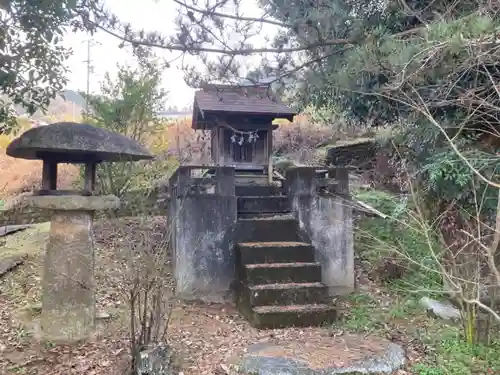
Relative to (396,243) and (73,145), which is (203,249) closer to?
Answer: (73,145)

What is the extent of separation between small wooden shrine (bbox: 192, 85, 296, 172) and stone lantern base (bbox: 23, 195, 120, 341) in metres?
4.84

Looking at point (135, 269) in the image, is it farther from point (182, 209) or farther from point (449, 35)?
point (449, 35)

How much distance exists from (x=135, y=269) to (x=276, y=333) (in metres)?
2.05

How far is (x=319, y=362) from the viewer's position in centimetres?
423

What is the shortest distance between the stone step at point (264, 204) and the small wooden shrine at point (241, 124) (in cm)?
222

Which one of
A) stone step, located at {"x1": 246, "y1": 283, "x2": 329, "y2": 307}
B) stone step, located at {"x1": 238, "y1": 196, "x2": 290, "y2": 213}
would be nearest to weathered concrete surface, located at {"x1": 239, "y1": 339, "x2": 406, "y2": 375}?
stone step, located at {"x1": 246, "y1": 283, "x2": 329, "y2": 307}

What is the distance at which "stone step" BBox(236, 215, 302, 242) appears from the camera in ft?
22.1

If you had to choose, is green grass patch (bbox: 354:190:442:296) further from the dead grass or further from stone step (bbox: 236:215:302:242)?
the dead grass

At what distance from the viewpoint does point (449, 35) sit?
3.69 m

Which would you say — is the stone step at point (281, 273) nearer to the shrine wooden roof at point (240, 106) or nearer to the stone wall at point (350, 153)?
the shrine wooden roof at point (240, 106)

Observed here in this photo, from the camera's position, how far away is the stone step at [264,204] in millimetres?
7246

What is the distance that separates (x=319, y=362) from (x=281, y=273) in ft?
5.95

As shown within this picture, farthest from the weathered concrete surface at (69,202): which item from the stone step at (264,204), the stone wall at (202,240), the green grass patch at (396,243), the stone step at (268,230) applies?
the green grass patch at (396,243)

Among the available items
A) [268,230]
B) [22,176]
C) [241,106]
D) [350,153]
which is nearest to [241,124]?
[241,106]
